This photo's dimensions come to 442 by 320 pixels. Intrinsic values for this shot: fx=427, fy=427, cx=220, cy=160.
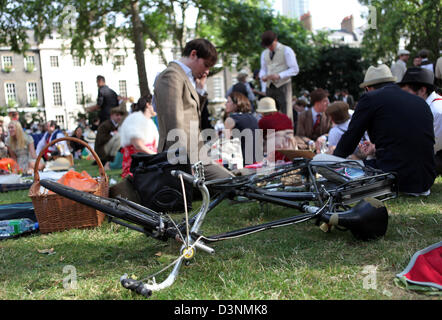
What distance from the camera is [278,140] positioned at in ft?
21.1

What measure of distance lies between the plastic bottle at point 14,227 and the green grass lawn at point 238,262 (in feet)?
0.42

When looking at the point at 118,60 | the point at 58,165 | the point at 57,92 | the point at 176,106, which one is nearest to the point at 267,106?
the point at 176,106

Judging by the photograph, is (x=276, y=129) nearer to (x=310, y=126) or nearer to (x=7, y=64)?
(x=310, y=126)

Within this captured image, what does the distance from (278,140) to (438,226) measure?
10.8 ft

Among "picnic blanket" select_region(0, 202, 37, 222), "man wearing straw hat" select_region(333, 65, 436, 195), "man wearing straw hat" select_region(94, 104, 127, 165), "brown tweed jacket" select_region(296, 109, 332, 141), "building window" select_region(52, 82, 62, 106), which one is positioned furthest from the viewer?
"building window" select_region(52, 82, 62, 106)

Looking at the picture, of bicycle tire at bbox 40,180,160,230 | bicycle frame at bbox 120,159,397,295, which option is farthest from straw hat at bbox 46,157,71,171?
bicycle tire at bbox 40,180,160,230

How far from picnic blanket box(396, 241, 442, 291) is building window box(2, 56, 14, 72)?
6011cm

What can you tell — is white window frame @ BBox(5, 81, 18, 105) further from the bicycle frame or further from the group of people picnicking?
the bicycle frame

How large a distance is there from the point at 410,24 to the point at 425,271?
23.3 metres

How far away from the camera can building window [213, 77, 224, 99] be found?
184ft

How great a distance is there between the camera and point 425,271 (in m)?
2.28

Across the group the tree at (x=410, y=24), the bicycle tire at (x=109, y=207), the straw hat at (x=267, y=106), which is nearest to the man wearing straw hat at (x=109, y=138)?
the straw hat at (x=267, y=106)

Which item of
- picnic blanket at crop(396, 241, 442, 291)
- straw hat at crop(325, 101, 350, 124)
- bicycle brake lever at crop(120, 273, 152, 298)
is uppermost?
straw hat at crop(325, 101, 350, 124)
